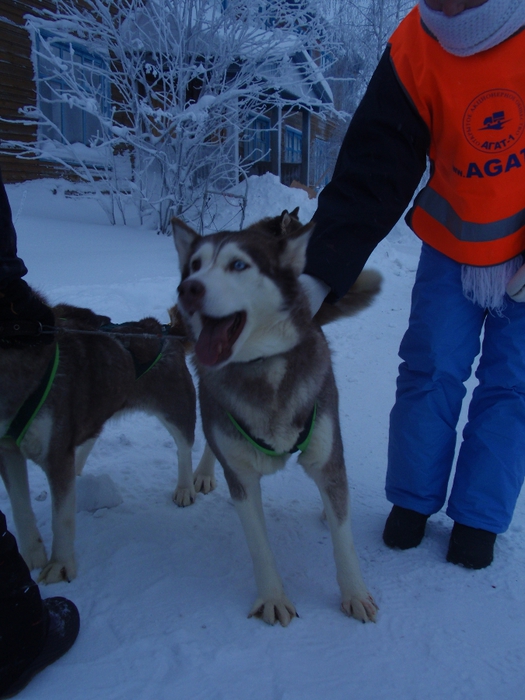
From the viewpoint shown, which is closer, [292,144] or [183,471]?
[183,471]

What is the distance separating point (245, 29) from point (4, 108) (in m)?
4.51

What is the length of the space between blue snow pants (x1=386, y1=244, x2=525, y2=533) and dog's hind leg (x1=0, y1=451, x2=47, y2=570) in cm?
148

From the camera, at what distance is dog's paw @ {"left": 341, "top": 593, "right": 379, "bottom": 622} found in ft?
5.82

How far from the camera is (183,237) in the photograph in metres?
1.88

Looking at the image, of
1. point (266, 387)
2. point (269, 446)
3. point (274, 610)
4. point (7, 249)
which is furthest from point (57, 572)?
point (7, 249)

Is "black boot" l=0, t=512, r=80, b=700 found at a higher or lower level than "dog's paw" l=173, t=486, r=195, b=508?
higher

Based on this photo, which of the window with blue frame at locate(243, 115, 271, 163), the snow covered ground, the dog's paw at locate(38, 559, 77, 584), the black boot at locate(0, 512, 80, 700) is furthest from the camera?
the window with blue frame at locate(243, 115, 271, 163)

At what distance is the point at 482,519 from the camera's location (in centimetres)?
209

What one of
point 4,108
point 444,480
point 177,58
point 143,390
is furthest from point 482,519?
point 4,108

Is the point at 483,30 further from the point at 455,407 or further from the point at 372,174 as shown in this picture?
the point at 455,407

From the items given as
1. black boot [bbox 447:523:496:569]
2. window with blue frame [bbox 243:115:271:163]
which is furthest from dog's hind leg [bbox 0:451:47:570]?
window with blue frame [bbox 243:115:271:163]

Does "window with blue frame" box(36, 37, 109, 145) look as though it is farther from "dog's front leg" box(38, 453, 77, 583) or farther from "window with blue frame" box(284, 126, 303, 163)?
"dog's front leg" box(38, 453, 77, 583)

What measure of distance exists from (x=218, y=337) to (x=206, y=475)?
4.40 ft

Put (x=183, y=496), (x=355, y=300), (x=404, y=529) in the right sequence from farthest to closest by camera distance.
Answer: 1. (x=183, y=496)
2. (x=355, y=300)
3. (x=404, y=529)
